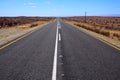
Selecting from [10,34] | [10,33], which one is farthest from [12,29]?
[10,34]

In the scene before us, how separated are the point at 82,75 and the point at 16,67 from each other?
2483mm

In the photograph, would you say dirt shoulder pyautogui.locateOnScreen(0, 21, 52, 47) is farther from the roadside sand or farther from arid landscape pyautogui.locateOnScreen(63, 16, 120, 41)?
arid landscape pyautogui.locateOnScreen(63, 16, 120, 41)

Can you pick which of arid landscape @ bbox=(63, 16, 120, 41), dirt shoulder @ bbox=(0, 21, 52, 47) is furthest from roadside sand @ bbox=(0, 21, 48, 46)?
arid landscape @ bbox=(63, 16, 120, 41)

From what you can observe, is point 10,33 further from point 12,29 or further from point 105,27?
point 105,27

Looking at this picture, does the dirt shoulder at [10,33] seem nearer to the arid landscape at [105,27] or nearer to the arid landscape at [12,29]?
the arid landscape at [12,29]

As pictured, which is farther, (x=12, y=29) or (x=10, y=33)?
(x=12, y=29)

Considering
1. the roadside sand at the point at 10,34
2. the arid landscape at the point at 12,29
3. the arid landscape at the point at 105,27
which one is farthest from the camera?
the arid landscape at the point at 105,27

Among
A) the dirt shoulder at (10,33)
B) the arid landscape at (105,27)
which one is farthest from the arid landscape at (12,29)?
the arid landscape at (105,27)

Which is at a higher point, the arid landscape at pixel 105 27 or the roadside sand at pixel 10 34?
the roadside sand at pixel 10 34

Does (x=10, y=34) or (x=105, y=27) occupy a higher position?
(x=10, y=34)

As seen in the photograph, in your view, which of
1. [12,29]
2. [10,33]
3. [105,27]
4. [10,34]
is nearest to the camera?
[10,34]

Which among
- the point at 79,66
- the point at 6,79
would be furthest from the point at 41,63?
the point at 6,79

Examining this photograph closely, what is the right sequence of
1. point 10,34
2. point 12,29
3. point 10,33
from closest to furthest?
point 10,34
point 10,33
point 12,29

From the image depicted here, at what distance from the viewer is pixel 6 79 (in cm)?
536
